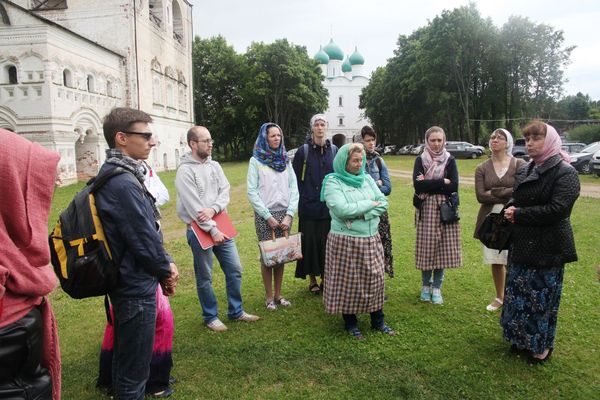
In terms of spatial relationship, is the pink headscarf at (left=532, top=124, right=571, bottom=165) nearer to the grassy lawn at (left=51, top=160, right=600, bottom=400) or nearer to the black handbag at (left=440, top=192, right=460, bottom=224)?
the black handbag at (left=440, top=192, right=460, bottom=224)

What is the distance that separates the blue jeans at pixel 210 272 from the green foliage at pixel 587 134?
131 feet

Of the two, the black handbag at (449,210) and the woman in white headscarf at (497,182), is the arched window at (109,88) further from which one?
the woman in white headscarf at (497,182)

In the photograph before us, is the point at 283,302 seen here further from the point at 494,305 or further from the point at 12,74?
the point at 12,74

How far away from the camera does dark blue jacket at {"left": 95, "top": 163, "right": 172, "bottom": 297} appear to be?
2.69m

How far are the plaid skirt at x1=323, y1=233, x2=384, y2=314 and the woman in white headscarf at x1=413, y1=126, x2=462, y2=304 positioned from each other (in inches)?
42.3

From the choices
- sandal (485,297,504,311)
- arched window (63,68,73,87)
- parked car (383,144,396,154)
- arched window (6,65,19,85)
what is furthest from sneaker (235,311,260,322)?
parked car (383,144,396,154)

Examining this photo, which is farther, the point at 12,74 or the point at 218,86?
the point at 218,86

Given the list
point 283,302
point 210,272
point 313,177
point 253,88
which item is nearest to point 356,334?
point 283,302

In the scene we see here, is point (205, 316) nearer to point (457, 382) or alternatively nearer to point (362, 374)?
point (362, 374)

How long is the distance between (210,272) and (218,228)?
0.46 metres

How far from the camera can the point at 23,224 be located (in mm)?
1831

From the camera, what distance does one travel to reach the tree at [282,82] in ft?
140

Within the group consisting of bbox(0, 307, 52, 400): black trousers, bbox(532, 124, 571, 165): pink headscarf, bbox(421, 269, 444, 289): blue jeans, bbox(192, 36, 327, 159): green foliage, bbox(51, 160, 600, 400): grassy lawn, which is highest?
bbox(192, 36, 327, 159): green foliage

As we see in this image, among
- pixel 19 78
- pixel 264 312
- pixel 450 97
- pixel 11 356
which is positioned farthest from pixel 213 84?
pixel 11 356
